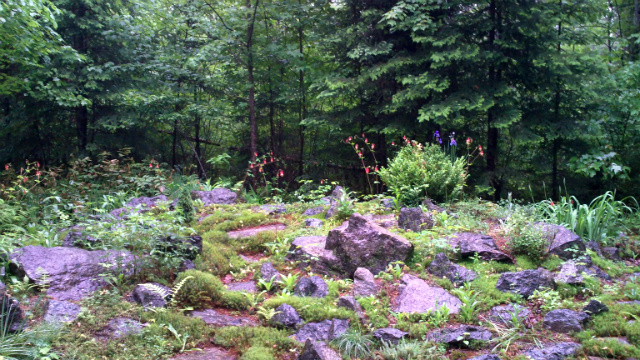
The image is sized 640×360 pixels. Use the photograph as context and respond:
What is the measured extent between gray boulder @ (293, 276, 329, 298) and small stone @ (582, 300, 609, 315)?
2256 mm

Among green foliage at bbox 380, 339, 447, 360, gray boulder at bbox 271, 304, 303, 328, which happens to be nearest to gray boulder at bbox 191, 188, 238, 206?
gray boulder at bbox 271, 304, 303, 328

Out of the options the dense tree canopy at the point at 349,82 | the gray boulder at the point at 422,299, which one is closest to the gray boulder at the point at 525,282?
the gray boulder at the point at 422,299

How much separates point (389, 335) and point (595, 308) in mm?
1776

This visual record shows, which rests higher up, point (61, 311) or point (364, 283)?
point (61, 311)

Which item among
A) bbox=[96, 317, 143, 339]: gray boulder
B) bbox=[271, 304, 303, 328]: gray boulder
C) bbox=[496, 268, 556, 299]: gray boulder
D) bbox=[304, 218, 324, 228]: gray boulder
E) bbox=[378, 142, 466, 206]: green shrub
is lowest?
bbox=[271, 304, 303, 328]: gray boulder

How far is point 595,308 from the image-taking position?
3600 mm

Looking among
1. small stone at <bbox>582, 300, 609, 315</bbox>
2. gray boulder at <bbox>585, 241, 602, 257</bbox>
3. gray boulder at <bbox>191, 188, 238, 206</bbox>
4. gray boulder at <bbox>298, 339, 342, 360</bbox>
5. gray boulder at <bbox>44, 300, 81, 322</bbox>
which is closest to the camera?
gray boulder at <bbox>298, 339, 342, 360</bbox>

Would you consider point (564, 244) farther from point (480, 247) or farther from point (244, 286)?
point (244, 286)

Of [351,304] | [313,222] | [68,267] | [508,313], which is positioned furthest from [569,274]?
[68,267]

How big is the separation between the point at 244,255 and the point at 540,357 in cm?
342

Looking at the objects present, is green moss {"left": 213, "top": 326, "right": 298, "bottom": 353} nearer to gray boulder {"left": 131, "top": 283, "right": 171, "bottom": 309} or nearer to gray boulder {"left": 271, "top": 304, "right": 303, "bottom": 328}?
gray boulder {"left": 271, "top": 304, "right": 303, "bottom": 328}

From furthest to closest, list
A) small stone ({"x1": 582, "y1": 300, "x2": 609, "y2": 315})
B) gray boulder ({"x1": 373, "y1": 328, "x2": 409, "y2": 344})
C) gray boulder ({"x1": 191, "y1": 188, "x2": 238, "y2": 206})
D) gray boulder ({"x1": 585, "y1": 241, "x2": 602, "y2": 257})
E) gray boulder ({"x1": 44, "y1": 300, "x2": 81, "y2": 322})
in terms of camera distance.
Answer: gray boulder ({"x1": 191, "y1": 188, "x2": 238, "y2": 206}), gray boulder ({"x1": 585, "y1": 241, "x2": 602, "y2": 257}), small stone ({"x1": 582, "y1": 300, "x2": 609, "y2": 315}), gray boulder ({"x1": 373, "y1": 328, "x2": 409, "y2": 344}), gray boulder ({"x1": 44, "y1": 300, "x2": 81, "y2": 322})

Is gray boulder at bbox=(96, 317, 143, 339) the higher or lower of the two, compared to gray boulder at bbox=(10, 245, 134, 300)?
lower

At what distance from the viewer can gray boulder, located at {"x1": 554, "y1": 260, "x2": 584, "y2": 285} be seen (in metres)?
4.07
